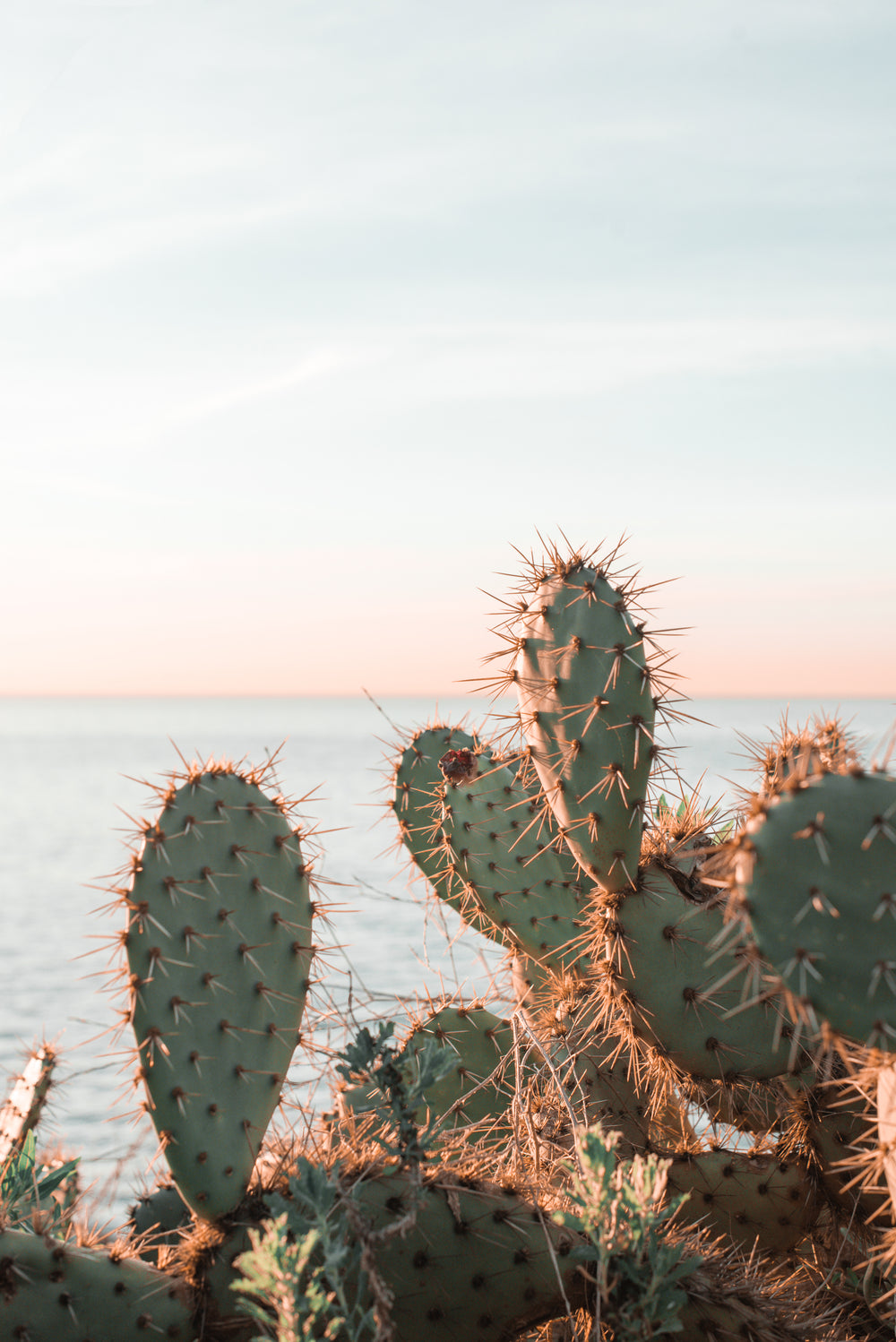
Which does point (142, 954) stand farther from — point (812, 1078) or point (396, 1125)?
point (812, 1078)

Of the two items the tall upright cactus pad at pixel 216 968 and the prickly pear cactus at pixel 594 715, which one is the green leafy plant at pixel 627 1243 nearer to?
the tall upright cactus pad at pixel 216 968

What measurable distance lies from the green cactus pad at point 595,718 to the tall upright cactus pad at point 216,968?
490mm

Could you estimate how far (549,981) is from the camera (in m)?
2.46

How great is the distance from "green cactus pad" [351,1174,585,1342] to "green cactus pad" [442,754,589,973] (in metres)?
0.89

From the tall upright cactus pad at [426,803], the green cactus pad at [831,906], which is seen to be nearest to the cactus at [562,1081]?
the green cactus pad at [831,906]

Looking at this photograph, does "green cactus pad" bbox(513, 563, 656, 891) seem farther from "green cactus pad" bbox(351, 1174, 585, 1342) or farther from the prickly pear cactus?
"green cactus pad" bbox(351, 1174, 585, 1342)

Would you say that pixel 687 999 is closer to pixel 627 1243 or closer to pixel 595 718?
pixel 595 718

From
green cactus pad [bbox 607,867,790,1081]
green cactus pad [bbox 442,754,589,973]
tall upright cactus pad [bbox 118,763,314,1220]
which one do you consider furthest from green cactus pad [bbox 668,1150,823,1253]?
tall upright cactus pad [bbox 118,763,314,1220]

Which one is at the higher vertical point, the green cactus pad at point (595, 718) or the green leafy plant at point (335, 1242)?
the green cactus pad at point (595, 718)

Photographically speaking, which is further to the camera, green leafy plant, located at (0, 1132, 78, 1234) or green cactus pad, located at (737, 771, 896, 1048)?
green leafy plant, located at (0, 1132, 78, 1234)

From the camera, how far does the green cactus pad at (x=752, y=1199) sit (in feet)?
6.61

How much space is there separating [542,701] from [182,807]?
2.14 feet

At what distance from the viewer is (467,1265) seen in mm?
1490

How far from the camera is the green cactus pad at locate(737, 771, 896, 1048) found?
4.14 feet
